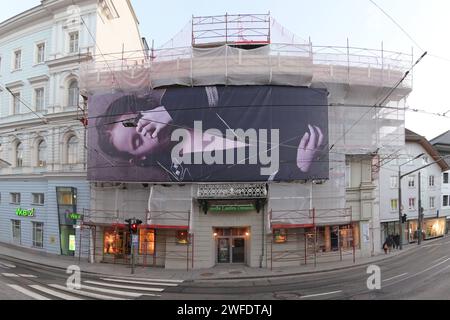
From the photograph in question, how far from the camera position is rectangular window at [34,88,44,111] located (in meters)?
27.1

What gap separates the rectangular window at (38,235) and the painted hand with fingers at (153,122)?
534 inches

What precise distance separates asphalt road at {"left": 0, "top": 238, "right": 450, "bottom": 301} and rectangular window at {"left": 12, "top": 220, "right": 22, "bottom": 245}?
382 inches

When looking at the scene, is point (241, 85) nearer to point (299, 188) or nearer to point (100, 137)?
point (299, 188)

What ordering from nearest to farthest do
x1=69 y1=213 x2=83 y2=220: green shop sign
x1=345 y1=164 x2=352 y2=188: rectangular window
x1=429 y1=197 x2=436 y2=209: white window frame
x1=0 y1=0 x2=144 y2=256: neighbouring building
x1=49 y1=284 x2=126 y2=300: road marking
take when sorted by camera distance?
x1=49 y1=284 x2=126 y2=300: road marking → x1=345 y1=164 x2=352 y2=188: rectangular window → x1=69 y1=213 x2=83 y2=220: green shop sign → x1=0 y1=0 x2=144 y2=256: neighbouring building → x1=429 y1=197 x2=436 y2=209: white window frame

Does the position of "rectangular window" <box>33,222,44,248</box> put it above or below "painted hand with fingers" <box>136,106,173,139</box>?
below

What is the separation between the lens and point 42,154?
27359 millimetres

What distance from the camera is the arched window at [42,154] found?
27.0 metres

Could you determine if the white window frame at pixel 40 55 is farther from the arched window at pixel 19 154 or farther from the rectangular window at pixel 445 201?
the rectangular window at pixel 445 201

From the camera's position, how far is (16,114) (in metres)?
28.8

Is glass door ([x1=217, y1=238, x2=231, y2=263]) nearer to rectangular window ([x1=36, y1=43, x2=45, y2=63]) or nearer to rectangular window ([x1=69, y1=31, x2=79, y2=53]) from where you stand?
rectangular window ([x1=69, y1=31, x2=79, y2=53])

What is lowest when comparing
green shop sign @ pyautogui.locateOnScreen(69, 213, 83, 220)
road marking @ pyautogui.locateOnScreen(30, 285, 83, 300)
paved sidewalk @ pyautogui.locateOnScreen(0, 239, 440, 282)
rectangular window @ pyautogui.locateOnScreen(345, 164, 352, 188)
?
paved sidewalk @ pyautogui.locateOnScreen(0, 239, 440, 282)

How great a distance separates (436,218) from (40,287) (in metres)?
42.1

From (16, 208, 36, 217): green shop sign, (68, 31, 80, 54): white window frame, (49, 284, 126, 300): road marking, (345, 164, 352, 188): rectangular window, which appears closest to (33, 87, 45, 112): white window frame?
(68, 31, 80, 54): white window frame

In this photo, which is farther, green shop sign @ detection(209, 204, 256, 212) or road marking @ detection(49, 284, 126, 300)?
green shop sign @ detection(209, 204, 256, 212)
